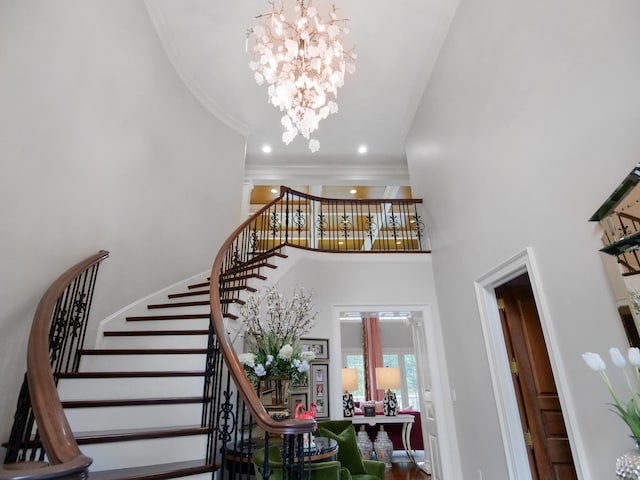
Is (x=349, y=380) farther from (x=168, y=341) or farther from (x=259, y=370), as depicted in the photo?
(x=259, y=370)

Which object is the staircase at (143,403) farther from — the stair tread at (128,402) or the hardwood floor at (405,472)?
the hardwood floor at (405,472)

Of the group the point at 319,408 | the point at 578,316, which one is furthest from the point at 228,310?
the point at 578,316

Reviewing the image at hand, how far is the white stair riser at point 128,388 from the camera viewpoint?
8.34 ft

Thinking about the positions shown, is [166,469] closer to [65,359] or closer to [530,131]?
[65,359]

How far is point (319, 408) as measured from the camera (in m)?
4.48

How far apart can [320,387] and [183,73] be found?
4.75 m

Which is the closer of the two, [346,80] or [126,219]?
[126,219]

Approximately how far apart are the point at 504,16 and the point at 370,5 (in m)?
1.73

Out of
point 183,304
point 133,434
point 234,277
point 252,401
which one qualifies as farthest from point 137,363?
point 252,401

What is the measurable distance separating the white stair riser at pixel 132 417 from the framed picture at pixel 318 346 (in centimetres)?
208

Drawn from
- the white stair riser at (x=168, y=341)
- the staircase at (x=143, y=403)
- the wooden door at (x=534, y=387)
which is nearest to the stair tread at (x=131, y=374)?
the staircase at (x=143, y=403)

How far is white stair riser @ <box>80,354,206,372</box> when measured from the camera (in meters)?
2.93

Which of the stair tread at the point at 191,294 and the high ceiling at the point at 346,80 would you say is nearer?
the stair tread at the point at 191,294

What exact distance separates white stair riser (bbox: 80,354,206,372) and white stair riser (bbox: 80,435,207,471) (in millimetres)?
754
